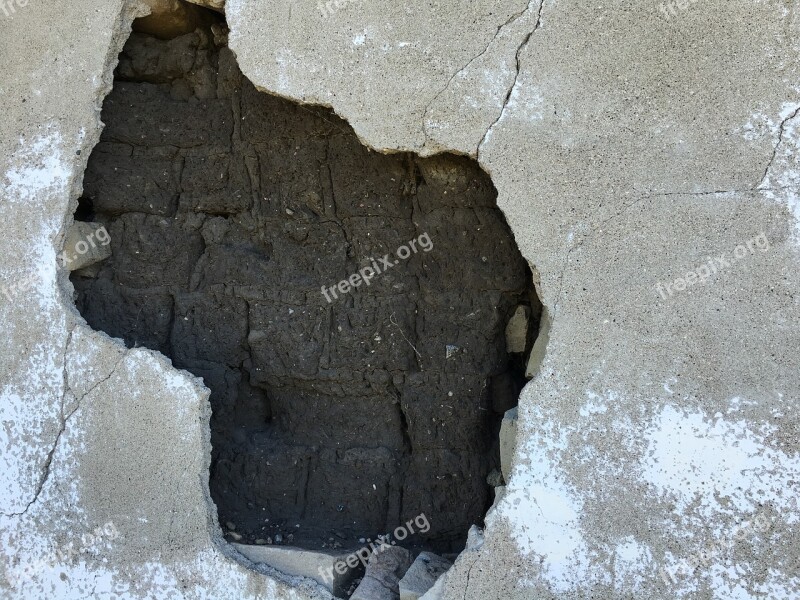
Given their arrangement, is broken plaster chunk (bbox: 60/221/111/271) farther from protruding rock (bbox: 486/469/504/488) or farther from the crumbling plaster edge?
protruding rock (bbox: 486/469/504/488)

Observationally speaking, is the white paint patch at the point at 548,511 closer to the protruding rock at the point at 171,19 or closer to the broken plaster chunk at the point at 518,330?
the broken plaster chunk at the point at 518,330

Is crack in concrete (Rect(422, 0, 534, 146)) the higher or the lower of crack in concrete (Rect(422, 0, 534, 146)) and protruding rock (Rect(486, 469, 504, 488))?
the higher

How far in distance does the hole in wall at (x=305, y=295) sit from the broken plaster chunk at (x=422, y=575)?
1.07ft

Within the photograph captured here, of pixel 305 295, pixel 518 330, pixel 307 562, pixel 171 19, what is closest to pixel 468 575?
pixel 307 562

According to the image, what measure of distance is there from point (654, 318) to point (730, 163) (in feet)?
1.49

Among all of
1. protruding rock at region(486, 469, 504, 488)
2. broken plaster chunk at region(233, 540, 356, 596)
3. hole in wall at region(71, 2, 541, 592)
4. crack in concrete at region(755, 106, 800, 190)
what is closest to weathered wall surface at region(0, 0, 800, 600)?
crack in concrete at region(755, 106, 800, 190)

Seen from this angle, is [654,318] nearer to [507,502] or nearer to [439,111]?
[507,502]

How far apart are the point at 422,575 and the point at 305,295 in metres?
1.08

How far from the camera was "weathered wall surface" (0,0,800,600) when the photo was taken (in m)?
2.38

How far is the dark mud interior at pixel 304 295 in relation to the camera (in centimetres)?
316

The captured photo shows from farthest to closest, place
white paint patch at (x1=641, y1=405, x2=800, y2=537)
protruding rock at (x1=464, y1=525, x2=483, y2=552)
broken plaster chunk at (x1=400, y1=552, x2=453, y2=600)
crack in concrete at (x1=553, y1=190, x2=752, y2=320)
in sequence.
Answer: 1. broken plaster chunk at (x1=400, y1=552, x2=453, y2=600)
2. protruding rock at (x1=464, y1=525, x2=483, y2=552)
3. crack in concrete at (x1=553, y1=190, x2=752, y2=320)
4. white paint patch at (x1=641, y1=405, x2=800, y2=537)

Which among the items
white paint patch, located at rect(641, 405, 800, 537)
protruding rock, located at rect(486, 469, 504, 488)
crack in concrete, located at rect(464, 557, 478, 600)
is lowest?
protruding rock, located at rect(486, 469, 504, 488)

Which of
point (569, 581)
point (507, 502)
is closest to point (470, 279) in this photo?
point (507, 502)

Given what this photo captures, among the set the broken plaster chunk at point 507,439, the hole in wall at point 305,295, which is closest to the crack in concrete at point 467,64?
the hole in wall at point 305,295
